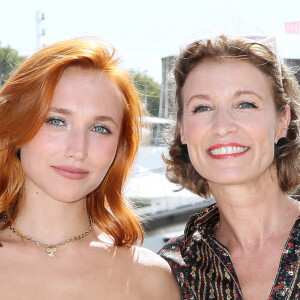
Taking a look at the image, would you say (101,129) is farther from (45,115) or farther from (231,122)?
(231,122)

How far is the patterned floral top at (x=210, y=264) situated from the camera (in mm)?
2131

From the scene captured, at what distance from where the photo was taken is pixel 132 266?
245 cm

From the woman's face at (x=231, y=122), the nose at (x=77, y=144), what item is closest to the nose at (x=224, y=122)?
the woman's face at (x=231, y=122)

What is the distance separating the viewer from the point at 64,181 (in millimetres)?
2297

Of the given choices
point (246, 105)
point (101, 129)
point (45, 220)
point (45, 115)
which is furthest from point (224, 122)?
point (45, 220)

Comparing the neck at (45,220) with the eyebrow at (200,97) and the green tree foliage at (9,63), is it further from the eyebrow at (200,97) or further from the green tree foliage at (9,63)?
the eyebrow at (200,97)

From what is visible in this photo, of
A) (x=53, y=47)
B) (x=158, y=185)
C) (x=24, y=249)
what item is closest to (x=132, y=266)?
(x=24, y=249)

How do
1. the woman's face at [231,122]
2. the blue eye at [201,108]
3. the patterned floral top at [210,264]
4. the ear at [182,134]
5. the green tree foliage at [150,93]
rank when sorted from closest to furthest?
the patterned floral top at [210,264], the woman's face at [231,122], the blue eye at [201,108], the ear at [182,134], the green tree foliage at [150,93]

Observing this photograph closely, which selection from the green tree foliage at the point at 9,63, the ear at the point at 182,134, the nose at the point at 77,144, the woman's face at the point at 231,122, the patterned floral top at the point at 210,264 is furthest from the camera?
the ear at the point at 182,134

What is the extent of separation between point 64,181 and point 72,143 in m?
0.17

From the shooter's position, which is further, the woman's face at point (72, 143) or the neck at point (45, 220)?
the neck at point (45, 220)

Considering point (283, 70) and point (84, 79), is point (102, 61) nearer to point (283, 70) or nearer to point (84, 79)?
point (84, 79)

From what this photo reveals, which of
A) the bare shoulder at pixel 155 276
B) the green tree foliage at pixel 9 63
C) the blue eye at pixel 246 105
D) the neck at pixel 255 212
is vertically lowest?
the bare shoulder at pixel 155 276

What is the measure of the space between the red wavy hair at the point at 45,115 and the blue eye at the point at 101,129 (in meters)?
0.22
